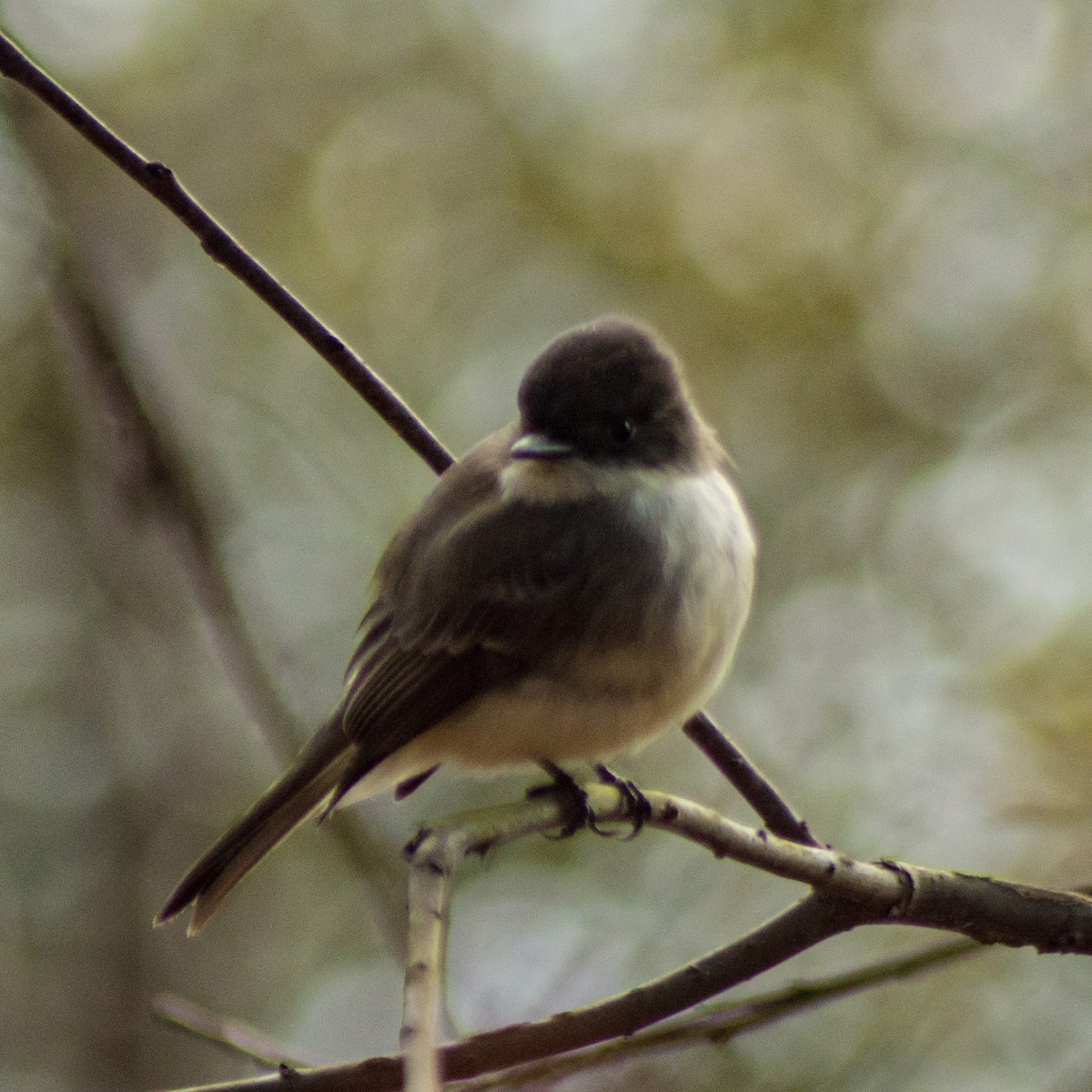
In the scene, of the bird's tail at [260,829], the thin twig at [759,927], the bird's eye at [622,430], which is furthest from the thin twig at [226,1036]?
the bird's eye at [622,430]

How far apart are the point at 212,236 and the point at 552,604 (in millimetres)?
1179

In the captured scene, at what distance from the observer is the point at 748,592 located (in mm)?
3211

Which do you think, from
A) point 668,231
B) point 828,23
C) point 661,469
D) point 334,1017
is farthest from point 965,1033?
point 828,23

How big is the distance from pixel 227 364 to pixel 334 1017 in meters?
3.62

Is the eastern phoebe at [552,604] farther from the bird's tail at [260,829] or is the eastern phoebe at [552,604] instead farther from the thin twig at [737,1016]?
the thin twig at [737,1016]

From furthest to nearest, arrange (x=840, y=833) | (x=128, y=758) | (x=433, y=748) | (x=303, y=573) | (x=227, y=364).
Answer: (x=227, y=364) < (x=128, y=758) < (x=303, y=573) < (x=840, y=833) < (x=433, y=748)

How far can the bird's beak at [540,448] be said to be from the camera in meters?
3.06

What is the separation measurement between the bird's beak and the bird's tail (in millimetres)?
847

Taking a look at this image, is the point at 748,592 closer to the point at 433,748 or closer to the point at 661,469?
the point at 661,469

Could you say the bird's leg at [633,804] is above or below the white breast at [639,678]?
below

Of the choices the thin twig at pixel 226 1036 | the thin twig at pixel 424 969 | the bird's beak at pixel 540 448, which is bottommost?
the thin twig at pixel 424 969

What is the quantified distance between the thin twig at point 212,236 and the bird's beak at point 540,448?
31 cm

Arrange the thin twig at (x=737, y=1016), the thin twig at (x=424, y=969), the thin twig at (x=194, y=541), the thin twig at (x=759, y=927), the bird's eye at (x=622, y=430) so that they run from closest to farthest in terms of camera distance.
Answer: the thin twig at (x=424, y=969), the thin twig at (x=759, y=927), the thin twig at (x=737, y=1016), the bird's eye at (x=622, y=430), the thin twig at (x=194, y=541)

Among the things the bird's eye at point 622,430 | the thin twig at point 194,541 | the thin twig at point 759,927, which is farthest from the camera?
the thin twig at point 194,541
